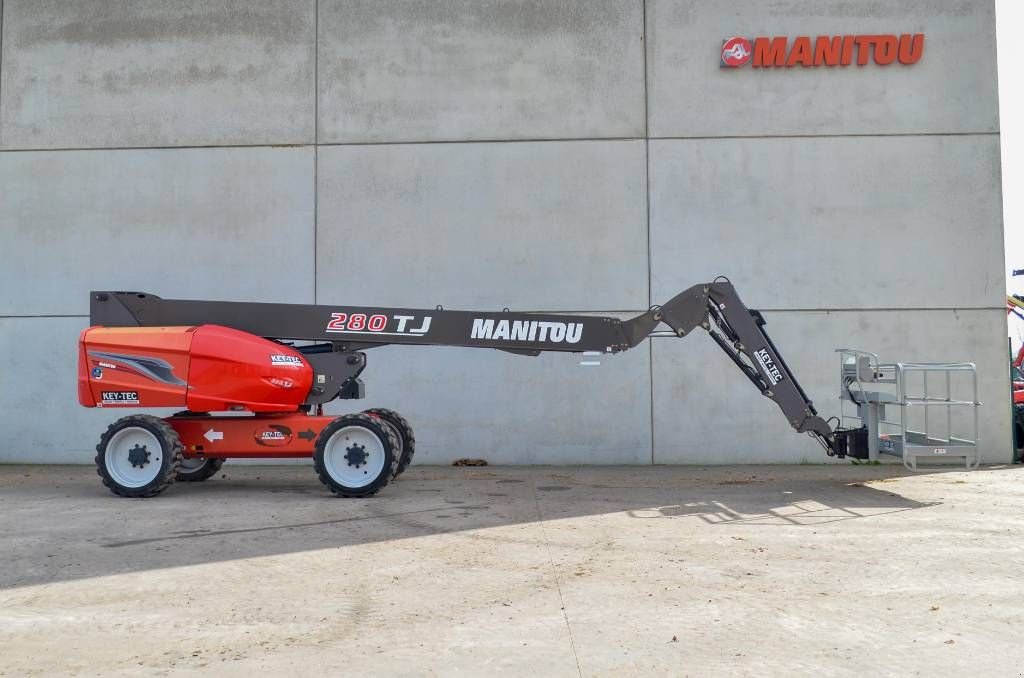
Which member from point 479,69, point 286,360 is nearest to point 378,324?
point 286,360

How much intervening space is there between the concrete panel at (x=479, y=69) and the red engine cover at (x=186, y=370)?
5360 millimetres

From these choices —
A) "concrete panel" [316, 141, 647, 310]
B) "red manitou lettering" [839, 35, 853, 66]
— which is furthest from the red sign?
"concrete panel" [316, 141, 647, 310]

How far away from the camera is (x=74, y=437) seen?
47.5 ft

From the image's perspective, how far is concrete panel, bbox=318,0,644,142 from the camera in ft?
47.1

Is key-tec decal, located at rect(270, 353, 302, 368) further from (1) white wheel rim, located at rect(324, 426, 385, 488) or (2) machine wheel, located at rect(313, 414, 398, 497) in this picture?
(1) white wheel rim, located at rect(324, 426, 385, 488)

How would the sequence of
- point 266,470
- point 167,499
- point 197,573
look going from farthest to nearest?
point 266,470, point 167,499, point 197,573

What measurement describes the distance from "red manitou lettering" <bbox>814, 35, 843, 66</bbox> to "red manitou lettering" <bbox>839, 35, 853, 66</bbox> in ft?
0.22

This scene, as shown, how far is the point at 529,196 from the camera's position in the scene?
14.3m

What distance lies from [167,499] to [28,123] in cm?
842

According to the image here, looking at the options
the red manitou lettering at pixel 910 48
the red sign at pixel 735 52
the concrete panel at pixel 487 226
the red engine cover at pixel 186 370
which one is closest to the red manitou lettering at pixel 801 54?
the red sign at pixel 735 52

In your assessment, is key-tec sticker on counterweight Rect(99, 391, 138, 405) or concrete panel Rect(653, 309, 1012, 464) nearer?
key-tec sticker on counterweight Rect(99, 391, 138, 405)

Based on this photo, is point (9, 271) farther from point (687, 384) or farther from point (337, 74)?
point (687, 384)

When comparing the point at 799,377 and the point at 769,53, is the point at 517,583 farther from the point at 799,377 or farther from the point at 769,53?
the point at 769,53

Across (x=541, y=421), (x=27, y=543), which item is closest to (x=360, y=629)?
(x=27, y=543)
